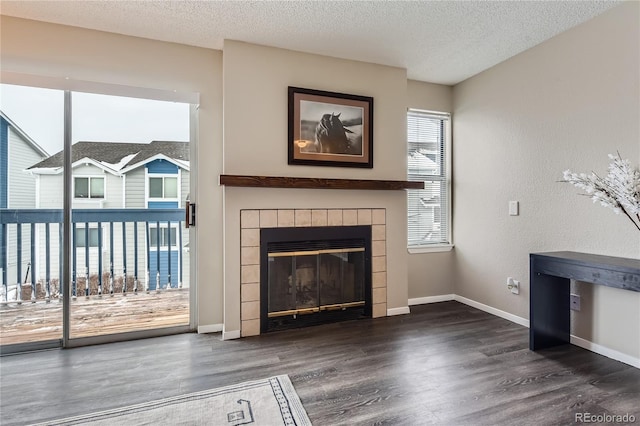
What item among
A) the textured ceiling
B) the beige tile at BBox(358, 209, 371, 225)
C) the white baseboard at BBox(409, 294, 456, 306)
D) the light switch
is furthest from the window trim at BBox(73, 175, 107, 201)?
the light switch

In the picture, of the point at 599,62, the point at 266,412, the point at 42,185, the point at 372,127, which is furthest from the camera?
the point at 372,127

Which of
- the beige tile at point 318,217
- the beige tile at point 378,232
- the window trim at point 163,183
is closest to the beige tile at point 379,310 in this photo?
the beige tile at point 378,232

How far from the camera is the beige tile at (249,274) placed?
2.90 meters

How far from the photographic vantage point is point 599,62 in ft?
8.20

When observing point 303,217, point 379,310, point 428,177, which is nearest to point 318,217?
point 303,217

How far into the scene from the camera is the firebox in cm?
300

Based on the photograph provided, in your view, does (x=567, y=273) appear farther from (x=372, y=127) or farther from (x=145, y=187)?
(x=145, y=187)

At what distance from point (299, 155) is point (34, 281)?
2.46m

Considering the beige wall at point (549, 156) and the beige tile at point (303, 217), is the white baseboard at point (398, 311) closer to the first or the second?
the beige wall at point (549, 156)

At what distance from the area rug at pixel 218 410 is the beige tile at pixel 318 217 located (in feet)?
4.91

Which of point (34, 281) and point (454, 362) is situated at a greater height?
point (34, 281)

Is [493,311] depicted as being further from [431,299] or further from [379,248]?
[379,248]

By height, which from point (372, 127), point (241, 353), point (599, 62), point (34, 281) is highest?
point (599, 62)

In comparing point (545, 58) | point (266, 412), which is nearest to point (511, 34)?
point (545, 58)
